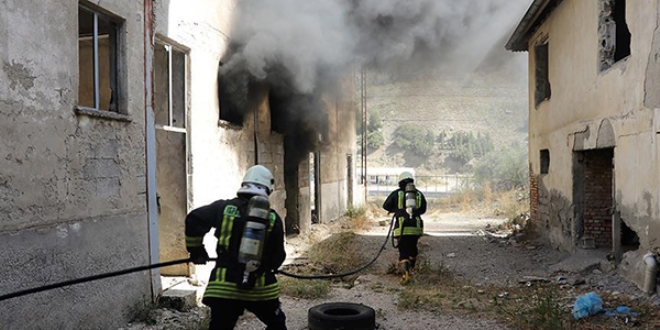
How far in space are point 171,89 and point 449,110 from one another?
65.0 meters

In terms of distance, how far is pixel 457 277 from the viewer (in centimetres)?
861

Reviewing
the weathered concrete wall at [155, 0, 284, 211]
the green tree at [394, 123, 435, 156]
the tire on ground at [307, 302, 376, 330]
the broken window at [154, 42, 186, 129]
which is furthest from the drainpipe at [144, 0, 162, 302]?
the green tree at [394, 123, 435, 156]

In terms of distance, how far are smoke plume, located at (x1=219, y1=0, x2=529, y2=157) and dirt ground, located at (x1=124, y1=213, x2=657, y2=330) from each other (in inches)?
131

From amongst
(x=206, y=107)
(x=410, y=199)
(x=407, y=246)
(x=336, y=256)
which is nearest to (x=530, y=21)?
(x=410, y=199)

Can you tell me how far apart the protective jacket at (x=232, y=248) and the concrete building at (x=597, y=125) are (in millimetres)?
4642

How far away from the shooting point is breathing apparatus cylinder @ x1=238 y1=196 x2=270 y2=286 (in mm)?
3609

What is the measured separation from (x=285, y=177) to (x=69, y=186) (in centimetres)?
832

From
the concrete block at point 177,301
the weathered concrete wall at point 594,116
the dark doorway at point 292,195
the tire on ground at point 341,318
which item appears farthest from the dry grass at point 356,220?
the tire on ground at point 341,318

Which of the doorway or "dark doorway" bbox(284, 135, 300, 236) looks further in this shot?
"dark doorway" bbox(284, 135, 300, 236)

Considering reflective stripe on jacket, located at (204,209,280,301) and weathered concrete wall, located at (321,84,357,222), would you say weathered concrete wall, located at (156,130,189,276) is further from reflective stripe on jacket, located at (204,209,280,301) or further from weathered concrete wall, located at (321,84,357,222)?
weathered concrete wall, located at (321,84,357,222)

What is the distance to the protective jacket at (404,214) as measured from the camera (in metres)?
7.91

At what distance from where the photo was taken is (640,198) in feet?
21.8

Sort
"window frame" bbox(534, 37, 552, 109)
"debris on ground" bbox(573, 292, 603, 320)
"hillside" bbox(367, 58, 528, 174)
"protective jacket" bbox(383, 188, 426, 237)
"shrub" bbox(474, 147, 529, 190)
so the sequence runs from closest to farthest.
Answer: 1. "debris on ground" bbox(573, 292, 603, 320)
2. "protective jacket" bbox(383, 188, 426, 237)
3. "window frame" bbox(534, 37, 552, 109)
4. "shrub" bbox(474, 147, 529, 190)
5. "hillside" bbox(367, 58, 528, 174)

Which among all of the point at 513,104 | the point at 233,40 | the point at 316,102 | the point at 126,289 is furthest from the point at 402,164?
the point at 126,289
